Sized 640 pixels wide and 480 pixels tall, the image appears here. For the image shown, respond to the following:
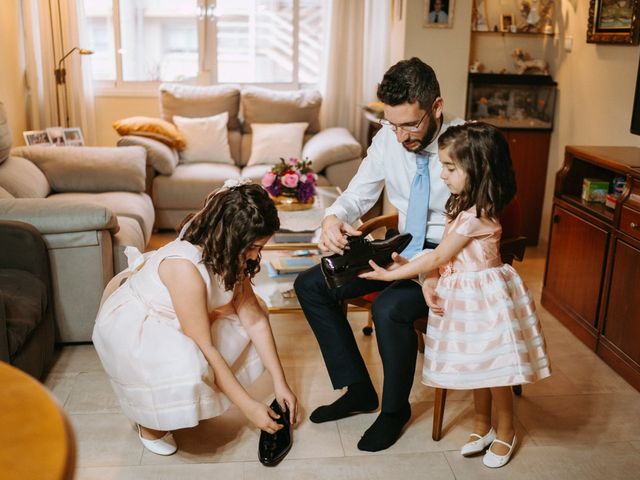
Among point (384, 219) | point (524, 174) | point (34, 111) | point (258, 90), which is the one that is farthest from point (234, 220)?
point (34, 111)

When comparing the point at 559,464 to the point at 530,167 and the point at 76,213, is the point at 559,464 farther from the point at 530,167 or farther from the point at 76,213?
the point at 530,167

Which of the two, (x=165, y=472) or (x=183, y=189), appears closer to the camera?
(x=165, y=472)


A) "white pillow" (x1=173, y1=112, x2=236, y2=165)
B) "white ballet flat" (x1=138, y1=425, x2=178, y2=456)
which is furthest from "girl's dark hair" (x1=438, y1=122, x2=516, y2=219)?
"white pillow" (x1=173, y1=112, x2=236, y2=165)

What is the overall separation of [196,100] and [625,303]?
3479 millimetres

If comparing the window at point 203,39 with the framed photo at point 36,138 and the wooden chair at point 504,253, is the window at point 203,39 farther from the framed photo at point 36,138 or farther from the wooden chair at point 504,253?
the wooden chair at point 504,253

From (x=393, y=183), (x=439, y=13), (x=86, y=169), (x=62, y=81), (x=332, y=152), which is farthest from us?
(x=62, y=81)

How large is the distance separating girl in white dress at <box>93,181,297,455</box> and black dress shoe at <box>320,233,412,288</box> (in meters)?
0.24

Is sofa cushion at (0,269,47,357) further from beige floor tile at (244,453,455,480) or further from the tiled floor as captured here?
beige floor tile at (244,453,455,480)

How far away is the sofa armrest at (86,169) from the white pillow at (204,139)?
0.98m

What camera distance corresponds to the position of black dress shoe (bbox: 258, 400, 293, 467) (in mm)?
2338

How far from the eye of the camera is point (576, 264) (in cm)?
337

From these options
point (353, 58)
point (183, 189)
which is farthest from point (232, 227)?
point (353, 58)


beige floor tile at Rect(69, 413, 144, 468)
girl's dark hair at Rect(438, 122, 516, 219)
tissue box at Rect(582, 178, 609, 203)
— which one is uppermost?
girl's dark hair at Rect(438, 122, 516, 219)

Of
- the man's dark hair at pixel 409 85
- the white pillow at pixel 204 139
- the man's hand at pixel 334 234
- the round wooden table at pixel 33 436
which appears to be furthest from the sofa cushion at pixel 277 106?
the round wooden table at pixel 33 436
